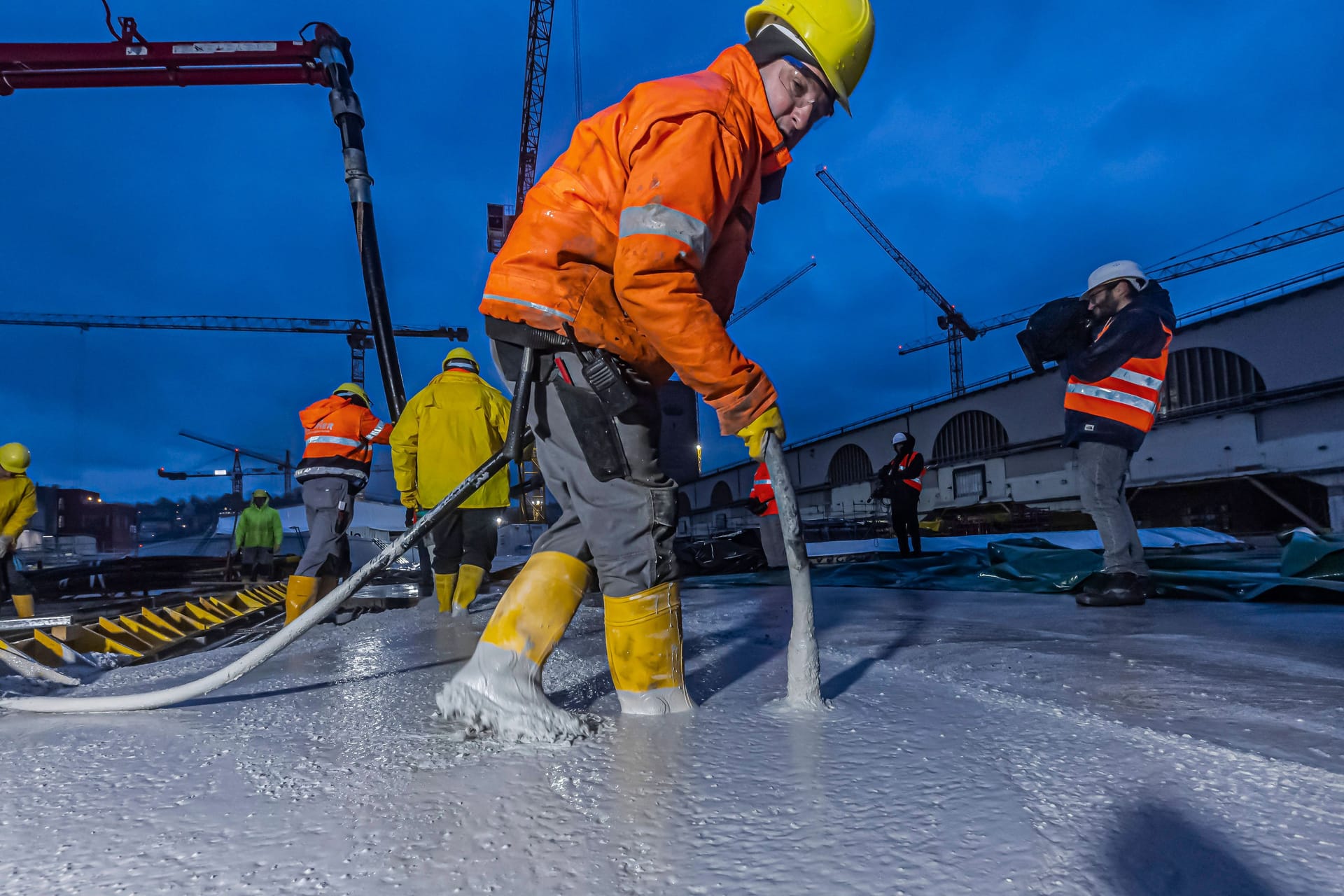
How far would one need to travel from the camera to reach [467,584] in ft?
12.9

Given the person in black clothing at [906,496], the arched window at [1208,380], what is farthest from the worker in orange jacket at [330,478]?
the arched window at [1208,380]

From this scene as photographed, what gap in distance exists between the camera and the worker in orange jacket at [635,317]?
4.02ft

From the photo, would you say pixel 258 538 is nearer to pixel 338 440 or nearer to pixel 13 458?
pixel 13 458

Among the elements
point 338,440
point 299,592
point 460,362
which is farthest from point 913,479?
point 299,592

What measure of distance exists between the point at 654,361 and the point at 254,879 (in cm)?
105

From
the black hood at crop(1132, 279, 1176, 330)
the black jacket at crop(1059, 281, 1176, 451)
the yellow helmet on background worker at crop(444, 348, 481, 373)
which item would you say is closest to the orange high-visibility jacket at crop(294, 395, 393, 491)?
the yellow helmet on background worker at crop(444, 348, 481, 373)

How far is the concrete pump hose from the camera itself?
1414 mm

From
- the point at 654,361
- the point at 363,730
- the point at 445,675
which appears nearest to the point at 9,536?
the point at 445,675

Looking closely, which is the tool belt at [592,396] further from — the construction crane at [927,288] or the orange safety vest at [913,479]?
the construction crane at [927,288]

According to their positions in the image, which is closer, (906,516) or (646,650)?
(646,650)

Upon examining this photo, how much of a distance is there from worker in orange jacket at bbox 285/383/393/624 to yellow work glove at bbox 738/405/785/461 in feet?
10.8

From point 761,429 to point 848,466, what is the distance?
25867mm

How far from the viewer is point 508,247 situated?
138 centimetres

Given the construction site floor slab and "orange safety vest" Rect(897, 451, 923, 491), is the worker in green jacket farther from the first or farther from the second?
the construction site floor slab
